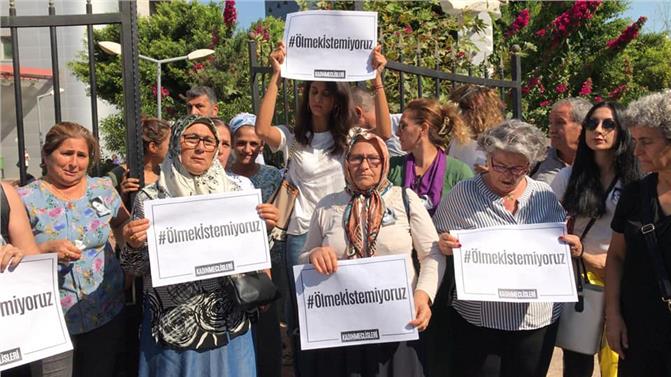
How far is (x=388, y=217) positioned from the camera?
10.7 ft

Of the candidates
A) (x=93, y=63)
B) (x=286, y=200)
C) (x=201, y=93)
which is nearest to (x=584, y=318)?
(x=286, y=200)

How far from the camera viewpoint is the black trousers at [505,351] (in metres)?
3.45

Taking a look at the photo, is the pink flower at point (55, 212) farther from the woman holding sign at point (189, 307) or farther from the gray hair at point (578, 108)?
the gray hair at point (578, 108)

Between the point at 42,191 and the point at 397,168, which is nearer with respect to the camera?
the point at 42,191

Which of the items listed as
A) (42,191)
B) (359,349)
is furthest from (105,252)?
(359,349)

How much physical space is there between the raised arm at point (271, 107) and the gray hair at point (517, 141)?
116 cm

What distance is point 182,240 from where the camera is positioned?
320 centimetres

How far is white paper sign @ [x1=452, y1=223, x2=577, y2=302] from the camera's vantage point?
→ 3.29 metres

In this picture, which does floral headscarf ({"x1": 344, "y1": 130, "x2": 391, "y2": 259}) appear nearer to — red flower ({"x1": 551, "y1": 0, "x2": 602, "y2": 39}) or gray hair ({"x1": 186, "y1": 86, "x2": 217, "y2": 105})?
gray hair ({"x1": 186, "y1": 86, "x2": 217, "y2": 105})

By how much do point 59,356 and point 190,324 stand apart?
702mm

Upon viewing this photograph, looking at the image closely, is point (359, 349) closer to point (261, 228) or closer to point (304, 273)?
point (304, 273)

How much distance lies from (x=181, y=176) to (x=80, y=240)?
60cm

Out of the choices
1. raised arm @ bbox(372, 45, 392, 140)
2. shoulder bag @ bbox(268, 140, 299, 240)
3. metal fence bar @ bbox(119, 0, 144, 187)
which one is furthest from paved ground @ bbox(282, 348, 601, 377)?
raised arm @ bbox(372, 45, 392, 140)

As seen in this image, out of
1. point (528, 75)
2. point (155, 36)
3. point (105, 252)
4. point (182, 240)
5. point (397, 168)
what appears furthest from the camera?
point (155, 36)
